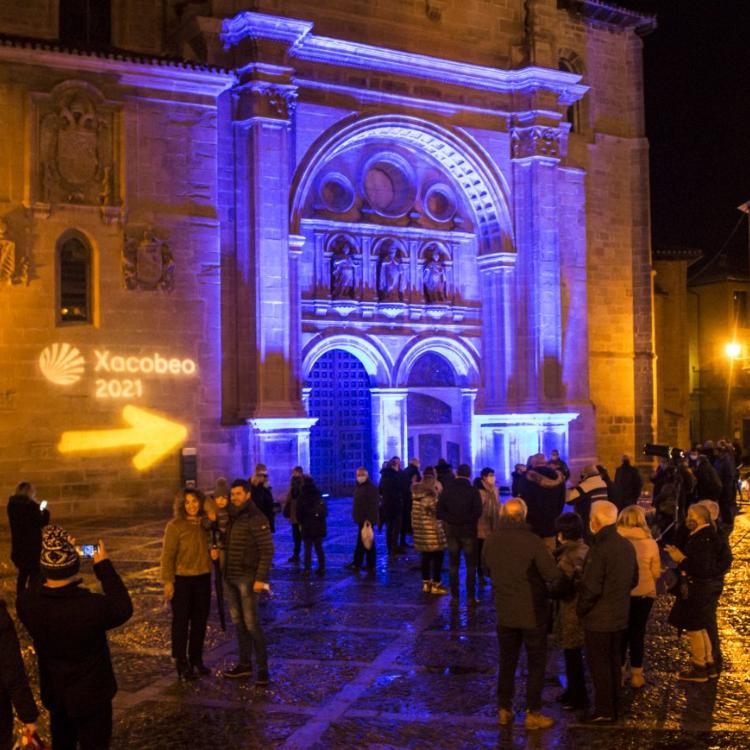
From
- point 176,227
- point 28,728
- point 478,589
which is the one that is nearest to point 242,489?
point 28,728

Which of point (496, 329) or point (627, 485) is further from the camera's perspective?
point (496, 329)

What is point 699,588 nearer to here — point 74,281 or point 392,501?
point 392,501

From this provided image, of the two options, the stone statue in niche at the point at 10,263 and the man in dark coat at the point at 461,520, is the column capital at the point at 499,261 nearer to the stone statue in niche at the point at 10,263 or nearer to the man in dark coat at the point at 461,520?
the stone statue in niche at the point at 10,263

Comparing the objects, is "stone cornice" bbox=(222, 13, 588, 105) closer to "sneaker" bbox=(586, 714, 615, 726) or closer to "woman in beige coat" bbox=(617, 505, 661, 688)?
"woman in beige coat" bbox=(617, 505, 661, 688)

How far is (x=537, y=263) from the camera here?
1123 inches

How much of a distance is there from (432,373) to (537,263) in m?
4.17

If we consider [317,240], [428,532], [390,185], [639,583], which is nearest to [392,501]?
[428,532]

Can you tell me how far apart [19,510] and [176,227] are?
12065 mm

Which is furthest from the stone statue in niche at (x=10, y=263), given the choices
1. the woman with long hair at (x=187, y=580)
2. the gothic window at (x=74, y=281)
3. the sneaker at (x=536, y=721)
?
the sneaker at (x=536, y=721)

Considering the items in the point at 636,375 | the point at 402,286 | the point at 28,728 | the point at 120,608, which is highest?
the point at 402,286

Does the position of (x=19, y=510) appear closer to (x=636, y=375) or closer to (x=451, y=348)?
(x=451, y=348)

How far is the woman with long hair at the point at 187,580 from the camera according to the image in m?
9.22

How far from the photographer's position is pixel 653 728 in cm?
770

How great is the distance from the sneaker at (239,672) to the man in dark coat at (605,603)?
3.09m
